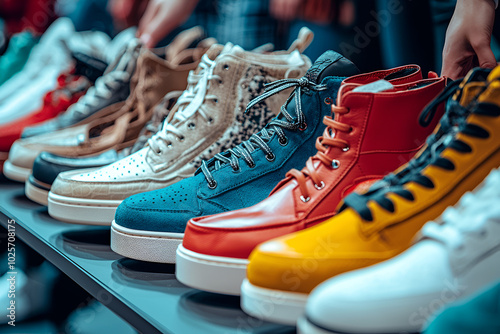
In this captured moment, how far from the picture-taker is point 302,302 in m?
0.60

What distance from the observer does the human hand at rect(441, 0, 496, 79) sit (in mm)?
871

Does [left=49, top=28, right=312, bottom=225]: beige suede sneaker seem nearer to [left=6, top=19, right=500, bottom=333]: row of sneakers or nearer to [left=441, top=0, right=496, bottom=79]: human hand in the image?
[left=6, top=19, right=500, bottom=333]: row of sneakers

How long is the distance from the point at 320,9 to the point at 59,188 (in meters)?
0.74

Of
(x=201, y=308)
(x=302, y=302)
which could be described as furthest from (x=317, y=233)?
(x=201, y=308)

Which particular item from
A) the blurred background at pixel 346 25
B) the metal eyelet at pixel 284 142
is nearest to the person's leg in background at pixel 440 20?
the blurred background at pixel 346 25

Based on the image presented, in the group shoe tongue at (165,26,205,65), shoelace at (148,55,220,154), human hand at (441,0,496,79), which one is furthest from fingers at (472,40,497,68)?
shoe tongue at (165,26,205,65)

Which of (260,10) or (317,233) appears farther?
(260,10)

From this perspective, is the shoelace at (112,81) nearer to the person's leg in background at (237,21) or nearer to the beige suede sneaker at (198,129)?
the person's leg in background at (237,21)

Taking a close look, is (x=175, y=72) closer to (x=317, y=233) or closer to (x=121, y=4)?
(x=317, y=233)

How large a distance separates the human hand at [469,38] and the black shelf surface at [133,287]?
537mm

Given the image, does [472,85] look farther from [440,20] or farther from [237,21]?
[237,21]

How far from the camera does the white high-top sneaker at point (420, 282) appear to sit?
1.67ft

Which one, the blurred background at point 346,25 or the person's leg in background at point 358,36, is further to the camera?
the person's leg in background at point 358,36

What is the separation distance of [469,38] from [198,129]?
517 mm
